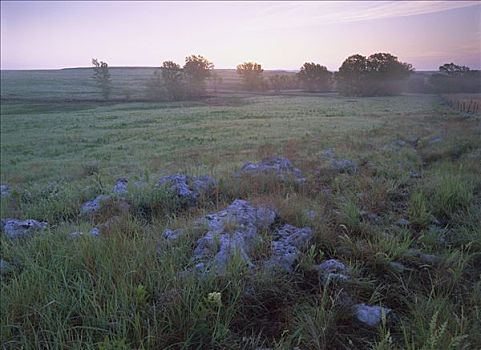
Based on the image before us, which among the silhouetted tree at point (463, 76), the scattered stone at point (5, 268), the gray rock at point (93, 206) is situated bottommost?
the gray rock at point (93, 206)

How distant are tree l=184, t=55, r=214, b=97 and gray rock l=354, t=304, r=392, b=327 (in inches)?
3057

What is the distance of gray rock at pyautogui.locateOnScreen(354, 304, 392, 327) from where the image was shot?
2.51 metres

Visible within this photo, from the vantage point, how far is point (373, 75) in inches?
3022

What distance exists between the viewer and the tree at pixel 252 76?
98188mm

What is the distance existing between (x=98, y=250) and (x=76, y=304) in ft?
2.46

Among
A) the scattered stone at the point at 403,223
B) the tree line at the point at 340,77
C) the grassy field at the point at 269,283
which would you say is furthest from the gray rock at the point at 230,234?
the tree line at the point at 340,77

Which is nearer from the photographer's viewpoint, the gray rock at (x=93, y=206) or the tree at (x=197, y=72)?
the gray rock at (x=93, y=206)

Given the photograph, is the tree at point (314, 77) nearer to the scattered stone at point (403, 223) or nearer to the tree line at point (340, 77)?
the tree line at point (340, 77)

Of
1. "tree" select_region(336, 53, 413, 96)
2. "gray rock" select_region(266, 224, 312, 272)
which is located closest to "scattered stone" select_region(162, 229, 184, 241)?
"gray rock" select_region(266, 224, 312, 272)

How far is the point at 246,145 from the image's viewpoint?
16.3 meters

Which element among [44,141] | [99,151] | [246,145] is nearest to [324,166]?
[246,145]

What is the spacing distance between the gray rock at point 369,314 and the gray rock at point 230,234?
90 centimetres

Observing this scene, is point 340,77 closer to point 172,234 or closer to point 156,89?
point 156,89

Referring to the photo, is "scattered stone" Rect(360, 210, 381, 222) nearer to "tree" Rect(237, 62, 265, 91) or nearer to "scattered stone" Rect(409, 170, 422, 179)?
"scattered stone" Rect(409, 170, 422, 179)
